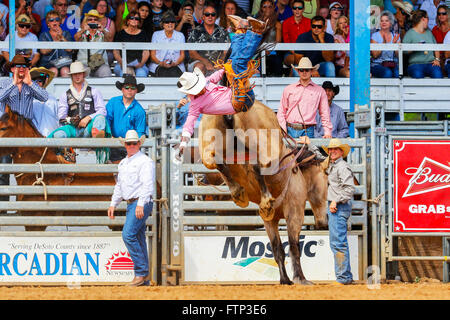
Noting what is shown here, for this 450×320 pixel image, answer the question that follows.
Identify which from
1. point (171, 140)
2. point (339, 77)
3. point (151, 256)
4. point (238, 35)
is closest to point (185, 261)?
point (151, 256)

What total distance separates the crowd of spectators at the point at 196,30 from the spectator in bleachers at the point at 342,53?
0.05 ft

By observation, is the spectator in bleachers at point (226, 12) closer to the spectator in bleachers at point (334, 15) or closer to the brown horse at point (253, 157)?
the spectator in bleachers at point (334, 15)

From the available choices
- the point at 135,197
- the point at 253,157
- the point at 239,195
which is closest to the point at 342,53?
the point at 135,197

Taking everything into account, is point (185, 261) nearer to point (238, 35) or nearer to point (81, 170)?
point (81, 170)

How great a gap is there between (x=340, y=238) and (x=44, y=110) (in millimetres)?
4175

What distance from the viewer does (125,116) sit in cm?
1038

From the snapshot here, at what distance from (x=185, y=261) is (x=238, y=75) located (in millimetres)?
3198

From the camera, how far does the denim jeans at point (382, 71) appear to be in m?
13.3

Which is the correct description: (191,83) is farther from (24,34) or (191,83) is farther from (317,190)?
(24,34)

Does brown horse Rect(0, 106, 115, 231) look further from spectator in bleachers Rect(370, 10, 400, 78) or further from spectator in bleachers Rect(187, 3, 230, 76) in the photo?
spectator in bleachers Rect(370, 10, 400, 78)

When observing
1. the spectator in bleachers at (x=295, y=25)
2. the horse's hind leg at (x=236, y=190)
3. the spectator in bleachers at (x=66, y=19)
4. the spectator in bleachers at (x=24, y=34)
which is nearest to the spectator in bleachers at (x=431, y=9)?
the spectator in bleachers at (x=295, y=25)

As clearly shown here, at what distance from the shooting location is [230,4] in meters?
12.8

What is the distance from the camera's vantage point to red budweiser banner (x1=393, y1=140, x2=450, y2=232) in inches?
388
